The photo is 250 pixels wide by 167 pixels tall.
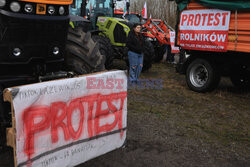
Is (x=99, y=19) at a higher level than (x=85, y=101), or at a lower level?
higher

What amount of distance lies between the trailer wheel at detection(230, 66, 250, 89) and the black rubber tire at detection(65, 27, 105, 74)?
4594 mm

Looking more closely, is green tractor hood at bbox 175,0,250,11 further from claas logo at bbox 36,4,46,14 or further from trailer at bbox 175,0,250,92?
claas logo at bbox 36,4,46,14

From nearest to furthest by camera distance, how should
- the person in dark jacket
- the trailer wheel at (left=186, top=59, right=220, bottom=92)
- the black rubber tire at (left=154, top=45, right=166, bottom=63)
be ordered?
1. the trailer wheel at (left=186, top=59, right=220, bottom=92)
2. the person in dark jacket
3. the black rubber tire at (left=154, top=45, right=166, bottom=63)

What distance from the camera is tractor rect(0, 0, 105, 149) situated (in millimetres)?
2902

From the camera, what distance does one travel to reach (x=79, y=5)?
29.5ft

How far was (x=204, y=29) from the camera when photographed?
6.64 m

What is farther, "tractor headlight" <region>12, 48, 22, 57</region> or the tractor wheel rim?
the tractor wheel rim

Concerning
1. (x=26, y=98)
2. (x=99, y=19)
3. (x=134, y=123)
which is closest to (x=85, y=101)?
(x=26, y=98)

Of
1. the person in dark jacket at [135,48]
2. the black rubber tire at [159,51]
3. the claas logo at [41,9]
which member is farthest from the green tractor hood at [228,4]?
the black rubber tire at [159,51]

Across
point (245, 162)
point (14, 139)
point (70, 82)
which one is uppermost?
point (70, 82)

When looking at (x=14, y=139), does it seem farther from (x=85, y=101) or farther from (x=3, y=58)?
(x=3, y=58)

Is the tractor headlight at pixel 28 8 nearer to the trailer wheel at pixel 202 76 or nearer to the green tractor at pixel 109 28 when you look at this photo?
the trailer wheel at pixel 202 76

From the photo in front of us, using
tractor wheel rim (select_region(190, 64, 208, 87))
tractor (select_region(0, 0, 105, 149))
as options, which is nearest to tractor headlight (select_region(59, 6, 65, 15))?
tractor (select_region(0, 0, 105, 149))

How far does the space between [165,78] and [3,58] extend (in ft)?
21.5
